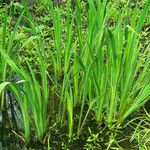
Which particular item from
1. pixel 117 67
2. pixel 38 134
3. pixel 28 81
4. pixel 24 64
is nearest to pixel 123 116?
pixel 117 67

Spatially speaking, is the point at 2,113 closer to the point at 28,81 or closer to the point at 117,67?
the point at 28,81

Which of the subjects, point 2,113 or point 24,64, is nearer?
point 2,113

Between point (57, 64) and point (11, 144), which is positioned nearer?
point (11, 144)

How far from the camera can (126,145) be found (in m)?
2.11

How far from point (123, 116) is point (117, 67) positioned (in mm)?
331

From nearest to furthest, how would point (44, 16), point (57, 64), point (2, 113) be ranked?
point (2, 113), point (57, 64), point (44, 16)

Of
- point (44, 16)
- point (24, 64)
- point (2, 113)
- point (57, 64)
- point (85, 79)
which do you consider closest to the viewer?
point (85, 79)

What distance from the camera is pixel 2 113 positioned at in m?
2.35

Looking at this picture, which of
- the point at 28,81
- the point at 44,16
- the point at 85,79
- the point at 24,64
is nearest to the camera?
the point at 28,81

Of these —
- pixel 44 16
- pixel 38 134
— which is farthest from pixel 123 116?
pixel 44 16

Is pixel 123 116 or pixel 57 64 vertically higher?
pixel 57 64

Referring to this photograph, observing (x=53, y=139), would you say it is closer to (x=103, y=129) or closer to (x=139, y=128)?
(x=103, y=129)

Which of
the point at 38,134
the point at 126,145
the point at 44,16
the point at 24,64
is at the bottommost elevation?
the point at 126,145

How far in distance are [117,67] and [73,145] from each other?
0.53 meters
